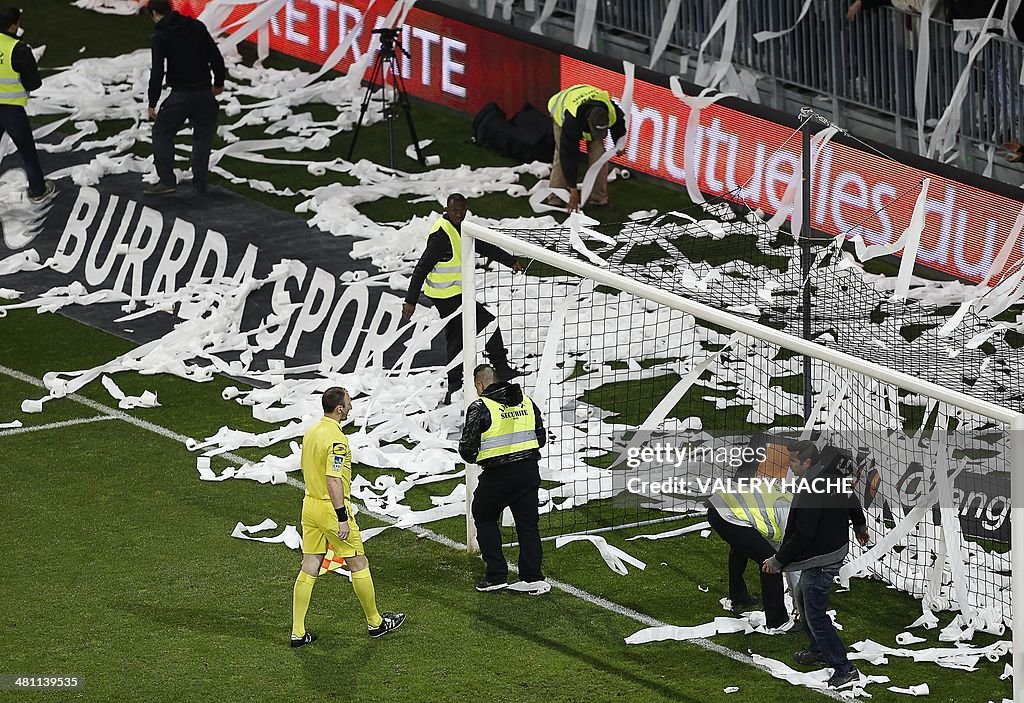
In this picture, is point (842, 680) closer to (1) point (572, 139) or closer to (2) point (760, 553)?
(2) point (760, 553)

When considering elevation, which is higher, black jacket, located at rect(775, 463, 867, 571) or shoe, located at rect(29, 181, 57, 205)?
black jacket, located at rect(775, 463, 867, 571)

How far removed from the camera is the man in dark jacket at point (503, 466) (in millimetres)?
10797

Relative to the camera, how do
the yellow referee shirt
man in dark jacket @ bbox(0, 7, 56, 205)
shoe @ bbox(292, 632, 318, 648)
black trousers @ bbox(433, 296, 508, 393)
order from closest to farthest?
1. the yellow referee shirt
2. shoe @ bbox(292, 632, 318, 648)
3. black trousers @ bbox(433, 296, 508, 393)
4. man in dark jacket @ bbox(0, 7, 56, 205)

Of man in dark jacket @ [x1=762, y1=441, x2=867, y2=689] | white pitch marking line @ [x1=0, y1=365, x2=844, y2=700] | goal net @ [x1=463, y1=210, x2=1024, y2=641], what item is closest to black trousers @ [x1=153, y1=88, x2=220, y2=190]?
white pitch marking line @ [x1=0, y1=365, x2=844, y2=700]

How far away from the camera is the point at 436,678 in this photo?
998cm

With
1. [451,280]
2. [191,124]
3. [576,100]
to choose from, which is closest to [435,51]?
[191,124]

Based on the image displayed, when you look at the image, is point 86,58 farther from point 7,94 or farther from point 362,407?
point 362,407

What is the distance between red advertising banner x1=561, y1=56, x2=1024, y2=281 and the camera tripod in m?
1.89

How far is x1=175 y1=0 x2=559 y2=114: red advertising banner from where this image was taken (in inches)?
784

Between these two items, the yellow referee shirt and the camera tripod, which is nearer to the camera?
the yellow referee shirt

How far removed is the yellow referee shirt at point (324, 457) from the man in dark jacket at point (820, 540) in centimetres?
260

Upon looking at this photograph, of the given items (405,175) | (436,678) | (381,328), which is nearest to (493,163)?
(405,175)

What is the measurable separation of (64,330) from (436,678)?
757cm

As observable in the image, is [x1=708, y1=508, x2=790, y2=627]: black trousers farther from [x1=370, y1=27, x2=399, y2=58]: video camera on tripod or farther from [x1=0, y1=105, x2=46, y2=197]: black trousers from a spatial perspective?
[x1=0, y1=105, x2=46, y2=197]: black trousers
